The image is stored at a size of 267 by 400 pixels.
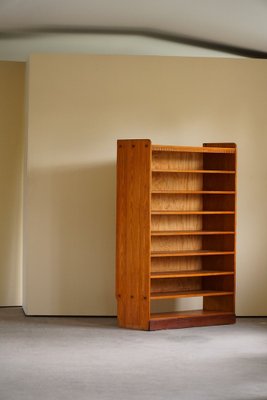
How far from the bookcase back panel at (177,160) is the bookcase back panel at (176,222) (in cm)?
56

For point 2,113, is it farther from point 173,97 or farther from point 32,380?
point 32,380

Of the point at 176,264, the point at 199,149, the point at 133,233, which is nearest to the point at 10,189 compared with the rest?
the point at 133,233

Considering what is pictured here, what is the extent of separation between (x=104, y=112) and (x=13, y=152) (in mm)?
1541

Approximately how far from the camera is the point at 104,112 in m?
9.48

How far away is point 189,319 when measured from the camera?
29.2ft

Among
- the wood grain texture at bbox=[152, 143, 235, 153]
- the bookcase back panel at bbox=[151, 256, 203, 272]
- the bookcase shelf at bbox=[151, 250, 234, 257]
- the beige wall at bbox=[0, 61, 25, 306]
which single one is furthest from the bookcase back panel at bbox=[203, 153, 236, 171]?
the beige wall at bbox=[0, 61, 25, 306]

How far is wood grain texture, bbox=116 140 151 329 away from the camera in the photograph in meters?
8.67

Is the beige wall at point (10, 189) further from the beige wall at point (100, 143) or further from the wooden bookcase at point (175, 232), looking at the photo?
the wooden bookcase at point (175, 232)

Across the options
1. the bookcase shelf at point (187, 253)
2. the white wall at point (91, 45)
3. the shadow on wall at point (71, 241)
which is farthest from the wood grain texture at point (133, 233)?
the white wall at point (91, 45)

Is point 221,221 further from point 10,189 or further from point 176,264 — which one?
point 10,189

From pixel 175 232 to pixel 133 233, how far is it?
0.51 metres

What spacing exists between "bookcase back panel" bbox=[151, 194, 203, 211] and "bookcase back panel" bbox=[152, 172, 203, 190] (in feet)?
0.32

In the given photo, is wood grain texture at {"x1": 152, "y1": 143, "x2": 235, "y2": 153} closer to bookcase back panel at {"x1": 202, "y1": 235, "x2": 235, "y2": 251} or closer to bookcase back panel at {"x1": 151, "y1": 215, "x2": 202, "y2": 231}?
bookcase back panel at {"x1": 151, "y1": 215, "x2": 202, "y2": 231}

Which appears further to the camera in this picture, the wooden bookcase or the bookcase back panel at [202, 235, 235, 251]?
the bookcase back panel at [202, 235, 235, 251]
